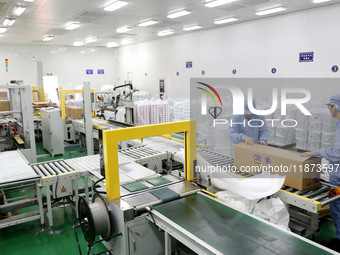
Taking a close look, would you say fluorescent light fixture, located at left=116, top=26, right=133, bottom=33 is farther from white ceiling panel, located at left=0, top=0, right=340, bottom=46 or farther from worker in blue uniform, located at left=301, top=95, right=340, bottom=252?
worker in blue uniform, located at left=301, top=95, right=340, bottom=252

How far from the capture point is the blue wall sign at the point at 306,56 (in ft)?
23.2

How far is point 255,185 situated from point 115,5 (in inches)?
219

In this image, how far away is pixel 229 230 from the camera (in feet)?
7.05

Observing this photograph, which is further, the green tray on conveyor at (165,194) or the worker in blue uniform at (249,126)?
the worker in blue uniform at (249,126)

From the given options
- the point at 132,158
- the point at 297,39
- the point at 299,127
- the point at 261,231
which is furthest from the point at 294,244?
the point at 297,39

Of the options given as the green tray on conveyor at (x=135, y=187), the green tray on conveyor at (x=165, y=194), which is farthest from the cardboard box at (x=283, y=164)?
the green tray on conveyor at (x=135, y=187)

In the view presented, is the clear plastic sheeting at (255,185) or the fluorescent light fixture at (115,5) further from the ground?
the fluorescent light fixture at (115,5)

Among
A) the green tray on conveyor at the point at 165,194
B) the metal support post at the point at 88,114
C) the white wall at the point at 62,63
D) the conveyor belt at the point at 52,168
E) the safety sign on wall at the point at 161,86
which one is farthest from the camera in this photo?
the white wall at the point at 62,63

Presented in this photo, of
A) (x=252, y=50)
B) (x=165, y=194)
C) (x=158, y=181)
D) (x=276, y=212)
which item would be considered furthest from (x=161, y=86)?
(x=276, y=212)

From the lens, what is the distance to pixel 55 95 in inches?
494

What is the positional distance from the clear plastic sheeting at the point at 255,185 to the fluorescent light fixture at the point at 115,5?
5067 millimetres

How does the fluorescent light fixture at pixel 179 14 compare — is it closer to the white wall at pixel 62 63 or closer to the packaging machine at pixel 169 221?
the packaging machine at pixel 169 221

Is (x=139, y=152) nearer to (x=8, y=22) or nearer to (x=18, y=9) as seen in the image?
(x=18, y=9)

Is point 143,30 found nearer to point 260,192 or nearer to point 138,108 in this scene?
point 138,108
